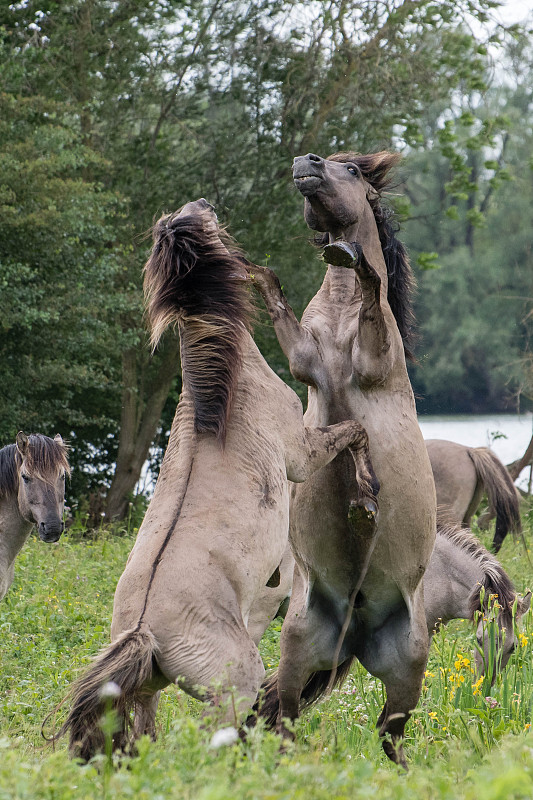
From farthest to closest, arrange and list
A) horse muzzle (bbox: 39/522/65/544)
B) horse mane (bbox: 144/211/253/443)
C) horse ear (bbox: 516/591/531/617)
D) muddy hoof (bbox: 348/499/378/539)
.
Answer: horse muzzle (bbox: 39/522/65/544) < horse ear (bbox: 516/591/531/617) < muddy hoof (bbox: 348/499/378/539) < horse mane (bbox: 144/211/253/443)

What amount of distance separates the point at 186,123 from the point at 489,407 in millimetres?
21609

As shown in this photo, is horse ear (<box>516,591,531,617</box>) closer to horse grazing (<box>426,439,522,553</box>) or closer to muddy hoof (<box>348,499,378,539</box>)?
muddy hoof (<box>348,499,378,539</box>)

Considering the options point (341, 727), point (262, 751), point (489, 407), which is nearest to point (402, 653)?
point (341, 727)

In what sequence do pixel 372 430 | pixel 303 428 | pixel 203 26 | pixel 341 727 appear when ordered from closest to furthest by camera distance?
pixel 303 428
pixel 372 430
pixel 341 727
pixel 203 26

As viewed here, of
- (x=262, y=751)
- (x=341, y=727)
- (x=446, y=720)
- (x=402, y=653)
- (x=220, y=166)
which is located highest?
(x=220, y=166)

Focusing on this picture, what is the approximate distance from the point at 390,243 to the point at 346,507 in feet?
4.61

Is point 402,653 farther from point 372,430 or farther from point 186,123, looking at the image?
point 186,123

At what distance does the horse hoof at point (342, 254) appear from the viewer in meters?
3.61

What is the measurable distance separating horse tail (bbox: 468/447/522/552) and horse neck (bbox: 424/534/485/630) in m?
3.31

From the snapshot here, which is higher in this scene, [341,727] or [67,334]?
[67,334]

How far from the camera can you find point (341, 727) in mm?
4492

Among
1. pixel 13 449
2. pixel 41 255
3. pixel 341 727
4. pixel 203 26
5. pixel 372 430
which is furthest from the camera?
pixel 203 26

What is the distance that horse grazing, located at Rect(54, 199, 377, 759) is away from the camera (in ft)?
9.13

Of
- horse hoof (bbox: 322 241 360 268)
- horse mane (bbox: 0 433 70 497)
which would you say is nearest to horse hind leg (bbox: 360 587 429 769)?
horse hoof (bbox: 322 241 360 268)
